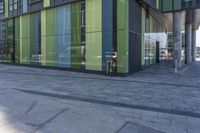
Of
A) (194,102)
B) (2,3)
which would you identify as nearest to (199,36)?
(2,3)

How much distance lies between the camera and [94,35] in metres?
17.3

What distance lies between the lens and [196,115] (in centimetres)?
691

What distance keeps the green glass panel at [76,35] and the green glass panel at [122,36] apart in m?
3.81

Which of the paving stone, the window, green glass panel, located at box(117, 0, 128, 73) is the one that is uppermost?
the window

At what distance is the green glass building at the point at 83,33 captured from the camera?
1612cm

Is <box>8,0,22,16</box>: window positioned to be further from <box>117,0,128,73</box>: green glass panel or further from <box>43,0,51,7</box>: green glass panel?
<box>117,0,128,73</box>: green glass panel

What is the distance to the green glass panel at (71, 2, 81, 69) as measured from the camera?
18.6 m

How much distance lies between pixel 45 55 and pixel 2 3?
443 inches

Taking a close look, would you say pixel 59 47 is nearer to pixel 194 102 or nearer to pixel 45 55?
pixel 45 55

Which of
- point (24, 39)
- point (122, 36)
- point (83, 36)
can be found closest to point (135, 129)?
point (122, 36)

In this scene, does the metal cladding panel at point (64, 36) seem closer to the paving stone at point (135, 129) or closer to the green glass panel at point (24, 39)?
the green glass panel at point (24, 39)

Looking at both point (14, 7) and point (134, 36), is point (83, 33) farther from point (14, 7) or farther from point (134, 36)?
point (14, 7)

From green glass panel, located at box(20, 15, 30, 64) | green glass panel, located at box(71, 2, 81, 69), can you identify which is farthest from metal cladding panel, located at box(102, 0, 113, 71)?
green glass panel, located at box(20, 15, 30, 64)

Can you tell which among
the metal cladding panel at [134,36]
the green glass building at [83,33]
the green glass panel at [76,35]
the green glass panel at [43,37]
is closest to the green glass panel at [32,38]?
the green glass building at [83,33]
